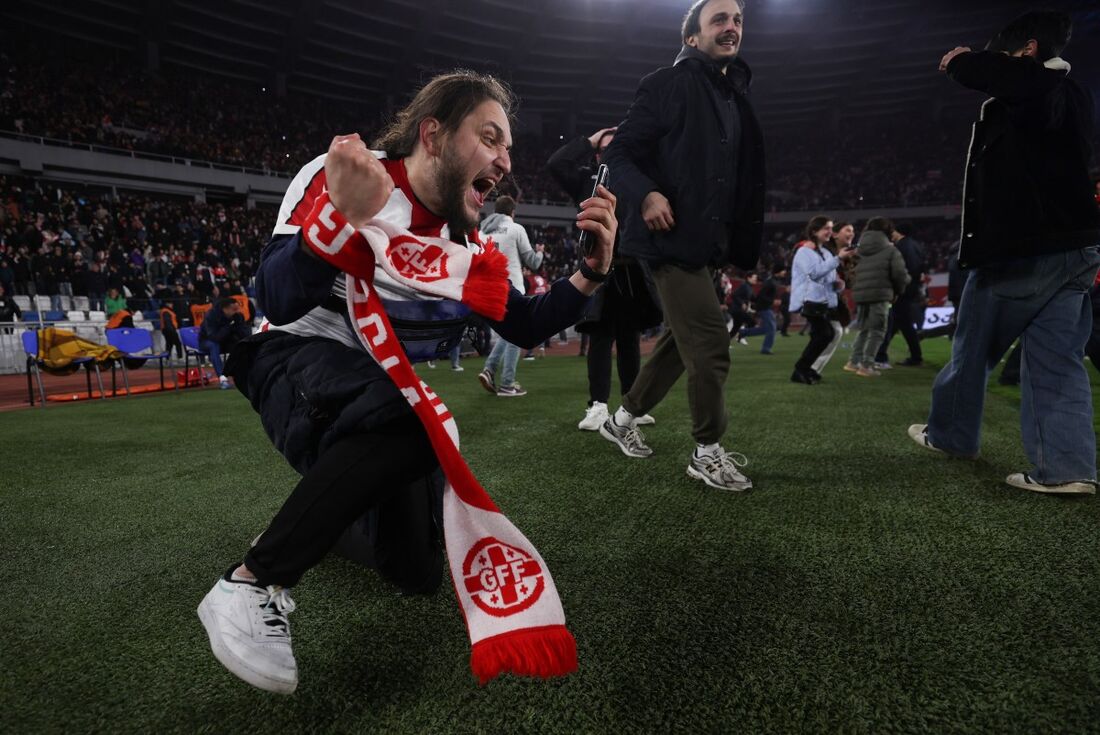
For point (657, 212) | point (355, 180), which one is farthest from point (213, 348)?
point (355, 180)

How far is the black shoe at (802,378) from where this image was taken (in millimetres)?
5691

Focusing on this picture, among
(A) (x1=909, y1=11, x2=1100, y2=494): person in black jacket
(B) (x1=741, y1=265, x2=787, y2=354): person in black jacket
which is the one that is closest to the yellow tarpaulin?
(A) (x1=909, y1=11, x2=1100, y2=494): person in black jacket

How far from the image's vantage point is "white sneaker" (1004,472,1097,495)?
2008mm

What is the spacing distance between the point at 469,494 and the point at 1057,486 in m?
2.18

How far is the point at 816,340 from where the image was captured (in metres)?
5.66

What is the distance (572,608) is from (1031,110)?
2.34 meters

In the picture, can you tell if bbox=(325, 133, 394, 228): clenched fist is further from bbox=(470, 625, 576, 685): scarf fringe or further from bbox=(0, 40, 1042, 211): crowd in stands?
bbox=(0, 40, 1042, 211): crowd in stands

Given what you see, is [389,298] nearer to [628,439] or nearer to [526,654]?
[526,654]

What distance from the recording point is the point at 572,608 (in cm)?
138

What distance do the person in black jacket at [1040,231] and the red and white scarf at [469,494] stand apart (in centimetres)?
204

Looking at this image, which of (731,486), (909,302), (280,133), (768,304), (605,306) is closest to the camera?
(731,486)

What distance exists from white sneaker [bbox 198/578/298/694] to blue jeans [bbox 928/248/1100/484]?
99.0 inches

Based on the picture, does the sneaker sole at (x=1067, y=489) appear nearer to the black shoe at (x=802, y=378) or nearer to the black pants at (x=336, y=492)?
the black pants at (x=336, y=492)

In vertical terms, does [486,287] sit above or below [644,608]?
above
